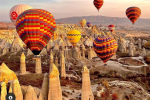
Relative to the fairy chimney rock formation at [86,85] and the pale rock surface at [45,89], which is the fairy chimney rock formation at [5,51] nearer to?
the fairy chimney rock formation at [86,85]

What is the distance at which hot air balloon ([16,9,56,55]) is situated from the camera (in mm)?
18578

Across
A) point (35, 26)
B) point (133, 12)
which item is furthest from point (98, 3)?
point (35, 26)

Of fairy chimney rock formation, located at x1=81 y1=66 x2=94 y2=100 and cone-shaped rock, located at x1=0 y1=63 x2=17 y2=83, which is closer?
cone-shaped rock, located at x1=0 y1=63 x2=17 y2=83

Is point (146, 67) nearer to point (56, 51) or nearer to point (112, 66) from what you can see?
point (112, 66)

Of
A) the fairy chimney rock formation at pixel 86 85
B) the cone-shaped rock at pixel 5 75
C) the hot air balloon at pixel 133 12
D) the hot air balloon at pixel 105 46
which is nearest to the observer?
the cone-shaped rock at pixel 5 75

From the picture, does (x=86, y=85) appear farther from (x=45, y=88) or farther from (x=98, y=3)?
(x=98, y=3)

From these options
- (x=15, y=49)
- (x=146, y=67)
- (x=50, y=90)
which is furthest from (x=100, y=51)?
(x=15, y=49)

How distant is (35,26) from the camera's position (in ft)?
61.0

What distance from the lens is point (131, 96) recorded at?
66.1 feet

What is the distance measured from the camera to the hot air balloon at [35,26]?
1858cm

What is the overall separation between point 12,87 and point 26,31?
365 inches

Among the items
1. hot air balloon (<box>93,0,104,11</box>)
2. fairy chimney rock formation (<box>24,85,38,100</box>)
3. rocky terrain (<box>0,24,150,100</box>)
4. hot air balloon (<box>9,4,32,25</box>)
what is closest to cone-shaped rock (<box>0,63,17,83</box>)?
rocky terrain (<box>0,24,150,100</box>)

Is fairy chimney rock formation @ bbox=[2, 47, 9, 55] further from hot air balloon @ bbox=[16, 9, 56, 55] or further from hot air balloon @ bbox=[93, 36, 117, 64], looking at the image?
hot air balloon @ bbox=[93, 36, 117, 64]

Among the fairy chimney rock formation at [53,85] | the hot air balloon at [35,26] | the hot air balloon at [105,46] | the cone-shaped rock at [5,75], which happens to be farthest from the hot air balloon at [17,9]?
the fairy chimney rock formation at [53,85]
